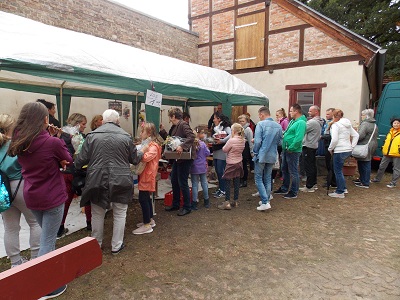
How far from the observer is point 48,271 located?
78 cm

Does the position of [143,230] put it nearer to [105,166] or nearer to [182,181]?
[182,181]

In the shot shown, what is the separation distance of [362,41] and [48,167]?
915 centimetres

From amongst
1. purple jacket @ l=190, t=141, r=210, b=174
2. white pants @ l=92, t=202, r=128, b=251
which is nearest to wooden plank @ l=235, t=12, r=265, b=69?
purple jacket @ l=190, t=141, r=210, b=174

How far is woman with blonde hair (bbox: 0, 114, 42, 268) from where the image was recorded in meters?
2.24

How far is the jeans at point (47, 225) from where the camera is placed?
220cm

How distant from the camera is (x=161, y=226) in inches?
149

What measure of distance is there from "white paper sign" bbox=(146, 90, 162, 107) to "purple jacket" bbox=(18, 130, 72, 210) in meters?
2.11

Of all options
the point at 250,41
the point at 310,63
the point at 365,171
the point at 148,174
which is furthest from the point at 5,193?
the point at 250,41

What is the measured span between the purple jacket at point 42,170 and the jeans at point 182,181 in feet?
6.65

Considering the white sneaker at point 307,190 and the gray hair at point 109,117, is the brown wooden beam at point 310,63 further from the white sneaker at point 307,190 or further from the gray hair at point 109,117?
the gray hair at point 109,117

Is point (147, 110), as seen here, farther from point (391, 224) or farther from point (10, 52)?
point (391, 224)

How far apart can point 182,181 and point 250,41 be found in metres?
8.25

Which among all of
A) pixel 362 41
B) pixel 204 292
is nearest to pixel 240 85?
pixel 362 41

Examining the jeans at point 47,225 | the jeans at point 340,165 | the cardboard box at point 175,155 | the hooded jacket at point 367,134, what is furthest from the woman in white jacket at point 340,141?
the jeans at point 47,225
